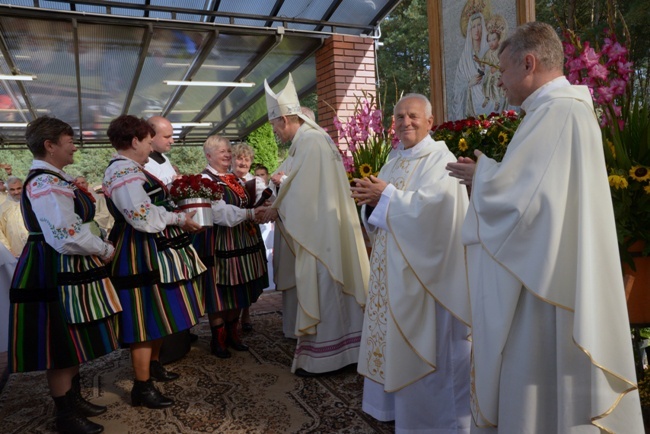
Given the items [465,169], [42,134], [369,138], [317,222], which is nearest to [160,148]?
[42,134]

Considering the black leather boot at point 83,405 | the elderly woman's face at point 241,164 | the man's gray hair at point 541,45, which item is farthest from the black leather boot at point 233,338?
the man's gray hair at point 541,45

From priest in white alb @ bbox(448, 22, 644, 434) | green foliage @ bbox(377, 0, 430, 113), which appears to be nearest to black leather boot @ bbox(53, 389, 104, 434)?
priest in white alb @ bbox(448, 22, 644, 434)

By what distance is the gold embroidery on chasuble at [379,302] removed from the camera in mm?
3007

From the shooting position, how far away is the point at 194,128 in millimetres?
14906

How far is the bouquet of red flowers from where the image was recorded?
3727 millimetres

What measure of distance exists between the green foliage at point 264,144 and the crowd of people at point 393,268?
1127cm

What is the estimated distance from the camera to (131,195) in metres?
3.24

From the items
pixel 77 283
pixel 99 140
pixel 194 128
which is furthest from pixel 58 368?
pixel 99 140

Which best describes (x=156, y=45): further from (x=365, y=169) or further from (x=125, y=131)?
(x=365, y=169)

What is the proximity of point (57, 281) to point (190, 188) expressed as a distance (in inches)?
43.0

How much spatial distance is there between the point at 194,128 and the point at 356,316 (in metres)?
12.0

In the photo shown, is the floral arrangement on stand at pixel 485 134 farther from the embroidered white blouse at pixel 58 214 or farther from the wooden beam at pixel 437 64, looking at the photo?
the embroidered white blouse at pixel 58 214

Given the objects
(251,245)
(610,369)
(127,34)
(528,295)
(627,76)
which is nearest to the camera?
(610,369)

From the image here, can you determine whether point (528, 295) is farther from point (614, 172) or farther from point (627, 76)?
point (627, 76)
